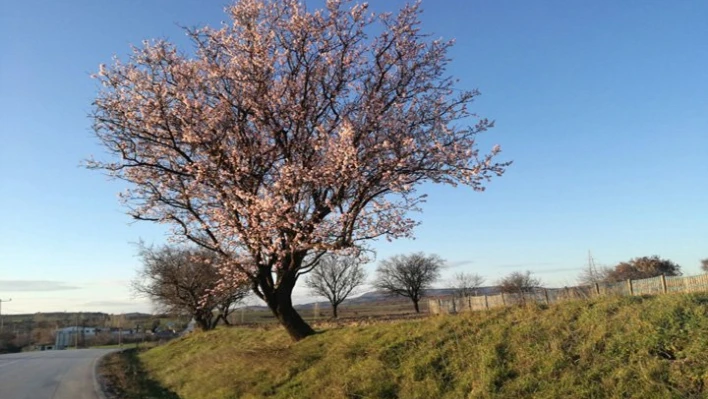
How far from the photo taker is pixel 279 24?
16469 mm

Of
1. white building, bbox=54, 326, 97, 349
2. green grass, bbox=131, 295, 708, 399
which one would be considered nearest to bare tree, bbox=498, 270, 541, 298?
green grass, bbox=131, 295, 708, 399

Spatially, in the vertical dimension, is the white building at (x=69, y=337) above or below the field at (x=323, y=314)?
below

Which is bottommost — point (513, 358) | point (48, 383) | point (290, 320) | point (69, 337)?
point (69, 337)

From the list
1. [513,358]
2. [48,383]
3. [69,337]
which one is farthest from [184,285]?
[69,337]

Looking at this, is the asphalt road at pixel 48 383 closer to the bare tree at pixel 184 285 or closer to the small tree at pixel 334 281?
the bare tree at pixel 184 285

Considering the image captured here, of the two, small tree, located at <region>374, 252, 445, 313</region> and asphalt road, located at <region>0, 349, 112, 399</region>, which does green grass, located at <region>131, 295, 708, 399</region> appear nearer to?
asphalt road, located at <region>0, 349, 112, 399</region>

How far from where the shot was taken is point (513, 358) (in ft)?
32.2

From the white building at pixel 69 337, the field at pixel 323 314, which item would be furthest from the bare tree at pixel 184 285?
the white building at pixel 69 337

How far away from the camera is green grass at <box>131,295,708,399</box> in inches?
317

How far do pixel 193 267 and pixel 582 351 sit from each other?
1444 inches

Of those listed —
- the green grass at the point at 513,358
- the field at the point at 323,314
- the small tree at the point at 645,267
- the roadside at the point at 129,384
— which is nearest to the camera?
the green grass at the point at 513,358

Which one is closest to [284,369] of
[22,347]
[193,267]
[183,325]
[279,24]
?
[279,24]

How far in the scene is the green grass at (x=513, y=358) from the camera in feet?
26.4

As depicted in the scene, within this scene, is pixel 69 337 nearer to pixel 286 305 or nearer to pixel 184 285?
pixel 184 285
